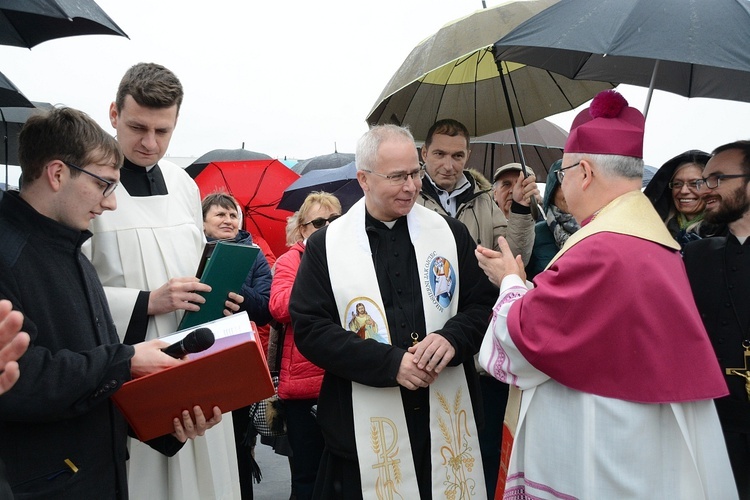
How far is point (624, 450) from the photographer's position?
2590 millimetres

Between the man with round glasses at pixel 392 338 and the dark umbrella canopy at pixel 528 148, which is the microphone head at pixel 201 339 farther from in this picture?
the dark umbrella canopy at pixel 528 148

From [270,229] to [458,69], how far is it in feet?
11.3

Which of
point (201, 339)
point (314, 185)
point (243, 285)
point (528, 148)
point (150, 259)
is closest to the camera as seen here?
point (201, 339)

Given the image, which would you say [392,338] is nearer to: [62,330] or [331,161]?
[62,330]

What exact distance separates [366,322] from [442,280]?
0.44 metres

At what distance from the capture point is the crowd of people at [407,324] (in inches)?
91.7

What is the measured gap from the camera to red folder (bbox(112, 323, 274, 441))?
7.80ft

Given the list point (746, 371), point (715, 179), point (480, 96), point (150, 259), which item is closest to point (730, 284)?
point (746, 371)

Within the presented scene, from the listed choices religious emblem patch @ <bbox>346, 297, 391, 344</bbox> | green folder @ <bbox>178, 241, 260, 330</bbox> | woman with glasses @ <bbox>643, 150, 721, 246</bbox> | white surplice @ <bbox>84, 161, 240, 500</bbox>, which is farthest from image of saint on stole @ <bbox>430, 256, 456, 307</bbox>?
woman with glasses @ <bbox>643, 150, 721, 246</bbox>

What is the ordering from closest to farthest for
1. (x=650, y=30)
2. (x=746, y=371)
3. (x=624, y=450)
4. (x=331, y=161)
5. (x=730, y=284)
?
(x=624, y=450)
(x=650, y=30)
(x=746, y=371)
(x=730, y=284)
(x=331, y=161)

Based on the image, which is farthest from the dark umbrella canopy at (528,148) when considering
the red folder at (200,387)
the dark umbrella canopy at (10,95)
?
the red folder at (200,387)

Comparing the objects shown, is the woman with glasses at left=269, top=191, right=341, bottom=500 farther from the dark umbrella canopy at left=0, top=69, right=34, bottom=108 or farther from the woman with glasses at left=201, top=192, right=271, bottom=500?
the dark umbrella canopy at left=0, top=69, right=34, bottom=108

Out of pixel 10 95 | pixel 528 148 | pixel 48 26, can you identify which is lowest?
pixel 528 148

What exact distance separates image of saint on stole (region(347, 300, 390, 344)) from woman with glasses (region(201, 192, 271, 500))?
1.25m
